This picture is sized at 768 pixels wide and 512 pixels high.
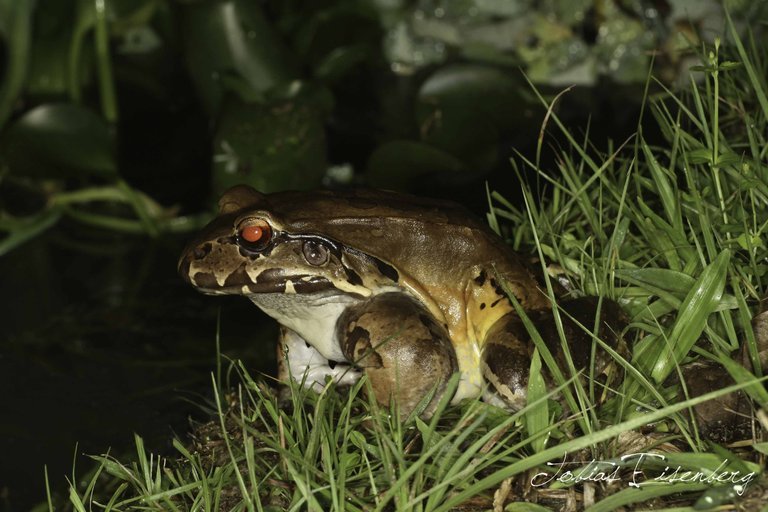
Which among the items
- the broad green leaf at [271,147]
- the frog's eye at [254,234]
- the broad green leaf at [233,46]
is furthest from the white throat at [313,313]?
the broad green leaf at [233,46]

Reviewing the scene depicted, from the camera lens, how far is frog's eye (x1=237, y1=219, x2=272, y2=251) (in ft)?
7.55

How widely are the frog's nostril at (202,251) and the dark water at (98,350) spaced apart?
2.80ft

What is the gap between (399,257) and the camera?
2.36 m

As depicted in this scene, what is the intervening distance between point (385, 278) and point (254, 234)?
314 mm

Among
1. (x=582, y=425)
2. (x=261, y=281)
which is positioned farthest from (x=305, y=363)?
(x=582, y=425)

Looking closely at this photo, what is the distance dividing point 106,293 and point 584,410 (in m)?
2.52

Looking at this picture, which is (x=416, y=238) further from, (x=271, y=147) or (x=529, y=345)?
(x=271, y=147)

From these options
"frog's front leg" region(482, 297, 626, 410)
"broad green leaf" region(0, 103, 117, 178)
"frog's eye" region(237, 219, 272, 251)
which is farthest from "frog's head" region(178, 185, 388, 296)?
"broad green leaf" region(0, 103, 117, 178)

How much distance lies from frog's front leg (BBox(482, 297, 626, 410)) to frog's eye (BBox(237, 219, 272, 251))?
0.55 m

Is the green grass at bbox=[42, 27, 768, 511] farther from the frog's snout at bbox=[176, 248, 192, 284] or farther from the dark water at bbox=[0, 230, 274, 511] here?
the dark water at bbox=[0, 230, 274, 511]

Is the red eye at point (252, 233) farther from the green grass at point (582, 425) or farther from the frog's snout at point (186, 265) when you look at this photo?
the green grass at point (582, 425)

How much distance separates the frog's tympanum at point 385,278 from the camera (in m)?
2.27

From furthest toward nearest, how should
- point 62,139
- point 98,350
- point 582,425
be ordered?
point 62,139, point 98,350, point 582,425

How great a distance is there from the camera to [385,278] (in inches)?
92.9
